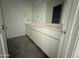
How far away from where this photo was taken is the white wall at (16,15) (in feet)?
8.55

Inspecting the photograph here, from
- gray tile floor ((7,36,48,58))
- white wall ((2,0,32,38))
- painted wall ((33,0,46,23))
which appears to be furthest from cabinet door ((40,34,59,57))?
white wall ((2,0,32,38))

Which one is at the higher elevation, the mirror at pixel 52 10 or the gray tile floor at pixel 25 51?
the mirror at pixel 52 10

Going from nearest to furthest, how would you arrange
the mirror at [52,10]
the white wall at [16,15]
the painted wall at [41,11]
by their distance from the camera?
1. the mirror at [52,10]
2. the painted wall at [41,11]
3. the white wall at [16,15]

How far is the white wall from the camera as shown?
2.61 m

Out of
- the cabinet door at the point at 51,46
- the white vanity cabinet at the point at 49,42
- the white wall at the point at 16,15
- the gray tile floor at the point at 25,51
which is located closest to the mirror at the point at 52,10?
the white vanity cabinet at the point at 49,42

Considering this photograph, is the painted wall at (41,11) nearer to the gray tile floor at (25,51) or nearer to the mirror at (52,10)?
the mirror at (52,10)

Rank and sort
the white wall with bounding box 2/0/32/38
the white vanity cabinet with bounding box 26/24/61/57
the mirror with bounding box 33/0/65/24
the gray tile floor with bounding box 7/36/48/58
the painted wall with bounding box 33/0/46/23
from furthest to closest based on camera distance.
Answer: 1. the white wall with bounding box 2/0/32/38
2. the painted wall with bounding box 33/0/46/23
3. the gray tile floor with bounding box 7/36/48/58
4. the mirror with bounding box 33/0/65/24
5. the white vanity cabinet with bounding box 26/24/61/57

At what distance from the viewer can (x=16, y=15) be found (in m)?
2.87

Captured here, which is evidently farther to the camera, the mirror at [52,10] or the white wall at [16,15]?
the white wall at [16,15]

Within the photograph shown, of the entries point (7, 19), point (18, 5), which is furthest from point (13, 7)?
point (7, 19)

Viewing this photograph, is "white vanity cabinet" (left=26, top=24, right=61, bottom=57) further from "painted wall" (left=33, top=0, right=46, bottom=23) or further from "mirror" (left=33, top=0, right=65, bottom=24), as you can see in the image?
"painted wall" (left=33, top=0, right=46, bottom=23)

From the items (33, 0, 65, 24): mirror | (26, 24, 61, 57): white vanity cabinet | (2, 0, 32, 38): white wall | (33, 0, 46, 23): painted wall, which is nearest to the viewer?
(26, 24, 61, 57): white vanity cabinet

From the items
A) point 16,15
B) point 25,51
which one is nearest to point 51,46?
point 25,51

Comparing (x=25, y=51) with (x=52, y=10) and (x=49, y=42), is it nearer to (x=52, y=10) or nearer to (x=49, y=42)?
(x=49, y=42)
